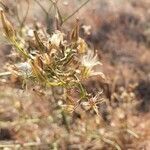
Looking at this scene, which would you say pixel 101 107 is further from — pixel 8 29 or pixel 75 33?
pixel 8 29

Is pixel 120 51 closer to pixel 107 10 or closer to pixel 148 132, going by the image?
pixel 107 10

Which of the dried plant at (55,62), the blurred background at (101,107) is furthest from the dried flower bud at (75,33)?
the blurred background at (101,107)

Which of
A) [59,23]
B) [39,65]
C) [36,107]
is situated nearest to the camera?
[39,65]

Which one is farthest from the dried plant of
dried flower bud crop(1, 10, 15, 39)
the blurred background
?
the blurred background

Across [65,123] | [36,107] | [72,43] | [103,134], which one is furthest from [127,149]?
[72,43]

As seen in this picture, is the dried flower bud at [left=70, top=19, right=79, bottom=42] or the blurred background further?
the blurred background

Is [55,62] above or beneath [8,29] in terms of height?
beneath

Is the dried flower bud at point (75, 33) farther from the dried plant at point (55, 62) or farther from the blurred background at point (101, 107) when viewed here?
the blurred background at point (101, 107)

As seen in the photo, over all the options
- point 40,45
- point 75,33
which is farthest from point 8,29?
point 75,33

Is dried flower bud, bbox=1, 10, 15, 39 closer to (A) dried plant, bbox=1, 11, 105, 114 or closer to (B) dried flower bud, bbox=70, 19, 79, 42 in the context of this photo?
(A) dried plant, bbox=1, 11, 105, 114
